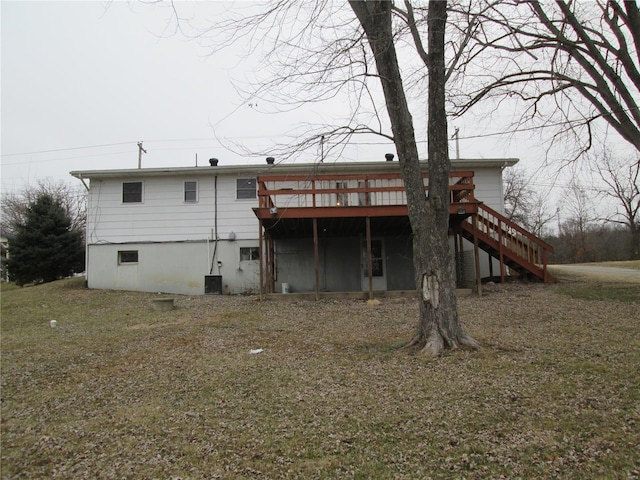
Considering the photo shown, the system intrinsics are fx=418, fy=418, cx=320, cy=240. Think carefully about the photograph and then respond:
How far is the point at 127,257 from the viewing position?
50.2 ft

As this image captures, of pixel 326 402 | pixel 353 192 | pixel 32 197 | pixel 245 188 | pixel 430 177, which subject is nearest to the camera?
pixel 326 402

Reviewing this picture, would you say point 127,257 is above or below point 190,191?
below

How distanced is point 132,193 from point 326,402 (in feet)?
44.3

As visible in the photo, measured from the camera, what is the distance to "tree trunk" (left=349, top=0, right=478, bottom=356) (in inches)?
234

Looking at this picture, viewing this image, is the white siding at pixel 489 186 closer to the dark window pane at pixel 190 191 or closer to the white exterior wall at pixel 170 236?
the white exterior wall at pixel 170 236

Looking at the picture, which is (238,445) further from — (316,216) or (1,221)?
(1,221)

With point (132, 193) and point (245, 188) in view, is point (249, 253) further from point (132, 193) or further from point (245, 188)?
point (132, 193)

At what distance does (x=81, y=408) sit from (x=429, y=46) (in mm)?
6473

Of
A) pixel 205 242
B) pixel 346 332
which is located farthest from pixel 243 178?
pixel 346 332

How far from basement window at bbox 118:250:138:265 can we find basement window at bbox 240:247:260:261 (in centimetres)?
389

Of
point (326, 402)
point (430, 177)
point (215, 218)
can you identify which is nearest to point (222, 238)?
point (215, 218)

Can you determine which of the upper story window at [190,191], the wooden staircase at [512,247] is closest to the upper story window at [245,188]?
the upper story window at [190,191]

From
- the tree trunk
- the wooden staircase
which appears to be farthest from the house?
the tree trunk

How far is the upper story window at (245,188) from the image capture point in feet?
49.9
